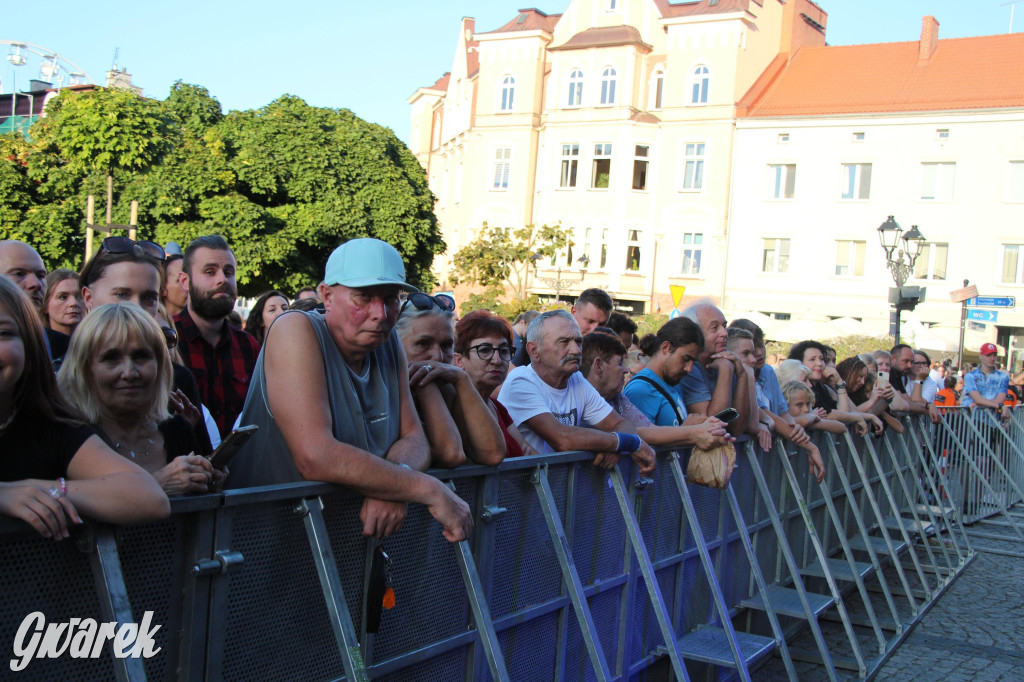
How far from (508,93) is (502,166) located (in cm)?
356

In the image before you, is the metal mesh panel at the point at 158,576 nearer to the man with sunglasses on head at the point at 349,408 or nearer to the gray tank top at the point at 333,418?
the man with sunglasses on head at the point at 349,408

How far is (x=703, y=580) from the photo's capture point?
6047mm

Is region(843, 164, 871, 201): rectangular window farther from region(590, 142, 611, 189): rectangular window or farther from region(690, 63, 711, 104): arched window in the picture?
region(590, 142, 611, 189): rectangular window

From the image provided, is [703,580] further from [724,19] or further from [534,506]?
[724,19]

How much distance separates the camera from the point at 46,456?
7.97ft

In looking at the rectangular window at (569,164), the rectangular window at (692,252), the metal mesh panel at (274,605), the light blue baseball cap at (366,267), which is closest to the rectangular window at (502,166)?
the rectangular window at (569,164)

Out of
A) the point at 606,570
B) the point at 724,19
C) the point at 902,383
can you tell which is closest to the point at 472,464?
the point at 606,570

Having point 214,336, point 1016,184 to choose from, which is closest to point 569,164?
point 1016,184

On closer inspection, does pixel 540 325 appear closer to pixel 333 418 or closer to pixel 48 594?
pixel 333 418

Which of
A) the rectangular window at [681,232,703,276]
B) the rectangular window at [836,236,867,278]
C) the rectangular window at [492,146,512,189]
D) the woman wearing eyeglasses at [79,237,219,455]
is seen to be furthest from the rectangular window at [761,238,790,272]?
the woman wearing eyeglasses at [79,237,219,455]

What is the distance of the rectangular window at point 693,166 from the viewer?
43438 millimetres

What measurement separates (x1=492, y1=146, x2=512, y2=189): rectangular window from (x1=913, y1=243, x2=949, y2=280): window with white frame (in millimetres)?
19535

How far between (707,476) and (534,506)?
67.7 inches

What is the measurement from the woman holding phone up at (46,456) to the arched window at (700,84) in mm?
43209
